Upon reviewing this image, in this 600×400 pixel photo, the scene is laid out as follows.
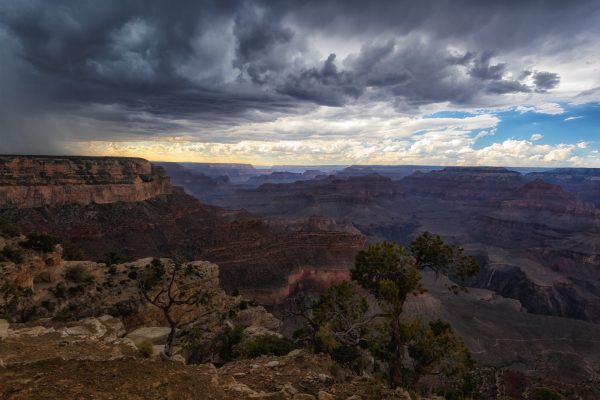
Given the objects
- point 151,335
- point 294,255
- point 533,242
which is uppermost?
point 151,335

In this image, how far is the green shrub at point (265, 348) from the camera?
23750 mm

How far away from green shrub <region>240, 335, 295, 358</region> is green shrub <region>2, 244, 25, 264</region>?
19957 mm

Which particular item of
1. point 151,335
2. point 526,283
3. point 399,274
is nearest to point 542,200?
point 526,283

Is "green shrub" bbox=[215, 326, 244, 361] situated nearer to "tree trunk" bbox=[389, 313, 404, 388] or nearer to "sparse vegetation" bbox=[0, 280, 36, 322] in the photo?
"tree trunk" bbox=[389, 313, 404, 388]

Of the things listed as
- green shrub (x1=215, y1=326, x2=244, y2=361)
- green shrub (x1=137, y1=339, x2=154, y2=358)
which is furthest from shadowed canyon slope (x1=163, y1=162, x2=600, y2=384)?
green shrub (x1=137, y1=339, x2=154, y2=358)

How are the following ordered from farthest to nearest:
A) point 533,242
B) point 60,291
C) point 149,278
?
point 533,242, point 60,291, point 149,278

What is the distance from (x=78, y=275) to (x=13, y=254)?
5366 mm

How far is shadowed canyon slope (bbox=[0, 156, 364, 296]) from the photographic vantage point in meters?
72.2

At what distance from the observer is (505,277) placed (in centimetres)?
10756

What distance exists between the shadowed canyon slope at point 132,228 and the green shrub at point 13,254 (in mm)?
34860

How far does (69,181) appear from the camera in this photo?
3452 inches

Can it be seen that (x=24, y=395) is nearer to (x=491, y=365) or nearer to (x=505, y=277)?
(x=491, y=365)

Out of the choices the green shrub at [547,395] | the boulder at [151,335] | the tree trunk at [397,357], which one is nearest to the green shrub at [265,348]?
the boulder at [151,335]

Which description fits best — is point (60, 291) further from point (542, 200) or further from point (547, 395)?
point (542, 200)
